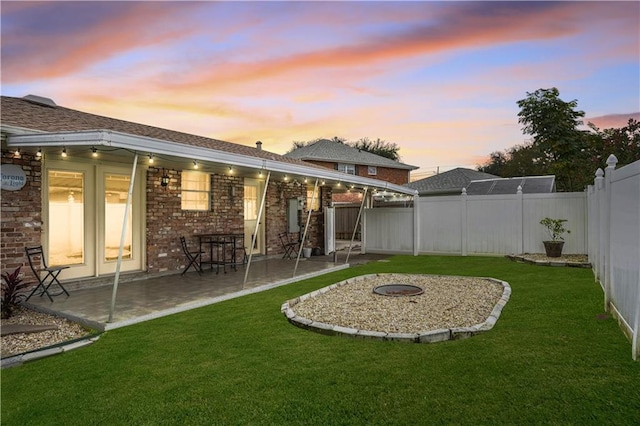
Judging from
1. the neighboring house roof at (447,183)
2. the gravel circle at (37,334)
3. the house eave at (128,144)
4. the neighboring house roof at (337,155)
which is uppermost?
the neighboring house roof at (337,155)

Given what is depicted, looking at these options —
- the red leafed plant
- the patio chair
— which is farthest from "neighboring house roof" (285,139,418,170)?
the red leafed plant

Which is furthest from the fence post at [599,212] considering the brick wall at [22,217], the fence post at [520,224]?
the brick wall at [22,217]

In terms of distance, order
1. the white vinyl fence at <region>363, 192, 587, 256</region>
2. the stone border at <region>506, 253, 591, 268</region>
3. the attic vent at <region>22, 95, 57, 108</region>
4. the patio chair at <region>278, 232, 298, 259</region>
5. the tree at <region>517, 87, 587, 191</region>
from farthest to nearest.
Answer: the tree at <region>517, 87, 587, 191</region>
the patio chair at <region>278, 232, 298, 259</region>
the white vinyl fence at <region>363, 192, 587, 256</region>
the stone border at <region>506, 253, 591, 268</region>
the attic vent at <region>22, 95, 57, 108</region>

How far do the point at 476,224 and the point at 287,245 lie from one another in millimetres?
6284

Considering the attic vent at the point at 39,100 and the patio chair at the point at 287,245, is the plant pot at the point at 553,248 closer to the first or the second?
the patio chair at the point at 287,245

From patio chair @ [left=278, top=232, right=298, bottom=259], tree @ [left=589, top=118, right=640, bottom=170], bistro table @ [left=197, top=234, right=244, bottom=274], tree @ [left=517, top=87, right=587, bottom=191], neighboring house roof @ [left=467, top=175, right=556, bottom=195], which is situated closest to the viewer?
bistro table @ [left=197, top=234, right=244, bottom=274]

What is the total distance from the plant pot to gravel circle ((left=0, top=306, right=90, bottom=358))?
11.1m

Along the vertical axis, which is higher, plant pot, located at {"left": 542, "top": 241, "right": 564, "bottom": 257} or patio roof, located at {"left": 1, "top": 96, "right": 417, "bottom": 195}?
patio roof, located at {"left": 1, "top": 96, "right": 417, "bottom": 195}

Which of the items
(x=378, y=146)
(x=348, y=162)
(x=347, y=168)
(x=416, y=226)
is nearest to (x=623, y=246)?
(x=416, y=226)

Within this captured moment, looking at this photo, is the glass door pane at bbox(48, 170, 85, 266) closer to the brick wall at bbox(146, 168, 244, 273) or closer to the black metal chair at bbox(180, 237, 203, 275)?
the brick wall at bbox(146, 168, 244, 273)

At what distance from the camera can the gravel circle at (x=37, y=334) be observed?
4.36 metres

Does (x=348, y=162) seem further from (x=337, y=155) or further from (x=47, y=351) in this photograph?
(x=47, y=351)

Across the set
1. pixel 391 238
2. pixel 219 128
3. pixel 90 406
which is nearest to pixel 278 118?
pixel 219 128

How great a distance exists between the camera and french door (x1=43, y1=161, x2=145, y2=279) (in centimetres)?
702
